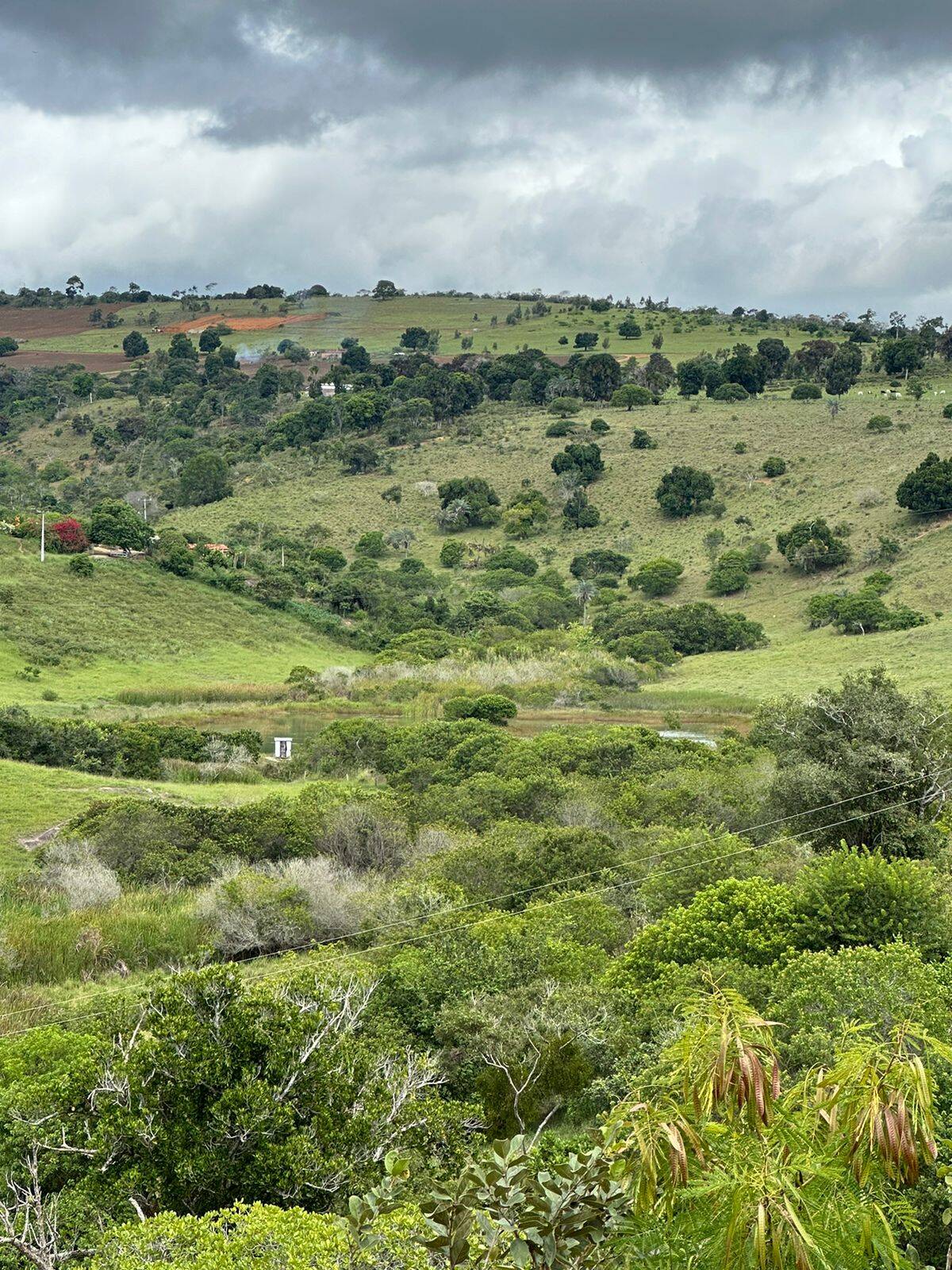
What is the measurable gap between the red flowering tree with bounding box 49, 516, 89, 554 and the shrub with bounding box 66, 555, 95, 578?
3293mm

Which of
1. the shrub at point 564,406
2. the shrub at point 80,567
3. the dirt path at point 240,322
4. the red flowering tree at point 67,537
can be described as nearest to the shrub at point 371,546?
the red flowering tree at point 67,537

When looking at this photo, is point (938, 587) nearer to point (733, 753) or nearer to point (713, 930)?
point (733, 753)

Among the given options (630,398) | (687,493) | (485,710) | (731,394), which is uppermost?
A: (731,394)

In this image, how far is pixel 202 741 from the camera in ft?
116

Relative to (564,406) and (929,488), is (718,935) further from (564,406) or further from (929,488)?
(564,406)

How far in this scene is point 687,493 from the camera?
243 ft

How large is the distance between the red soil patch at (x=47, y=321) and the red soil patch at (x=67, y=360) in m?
8.96

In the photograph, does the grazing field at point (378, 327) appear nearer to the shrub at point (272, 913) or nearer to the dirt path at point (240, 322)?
the dirt path at point (240, 322)

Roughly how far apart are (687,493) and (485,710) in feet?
124

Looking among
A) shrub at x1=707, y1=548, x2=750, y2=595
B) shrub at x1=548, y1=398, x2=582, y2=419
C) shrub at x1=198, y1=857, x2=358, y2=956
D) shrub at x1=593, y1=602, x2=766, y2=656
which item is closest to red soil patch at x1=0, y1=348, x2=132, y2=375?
shrub at x1=548, y1=398, x2=582, y2=419

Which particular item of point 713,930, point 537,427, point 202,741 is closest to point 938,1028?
point 713,930

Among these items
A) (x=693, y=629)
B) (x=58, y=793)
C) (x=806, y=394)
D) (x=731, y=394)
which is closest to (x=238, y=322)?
(x=731, y=394)

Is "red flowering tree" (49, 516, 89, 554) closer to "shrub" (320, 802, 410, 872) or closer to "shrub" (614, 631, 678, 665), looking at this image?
"shrub" (614, 631, 678, 665)

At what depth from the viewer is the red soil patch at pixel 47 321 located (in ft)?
472
